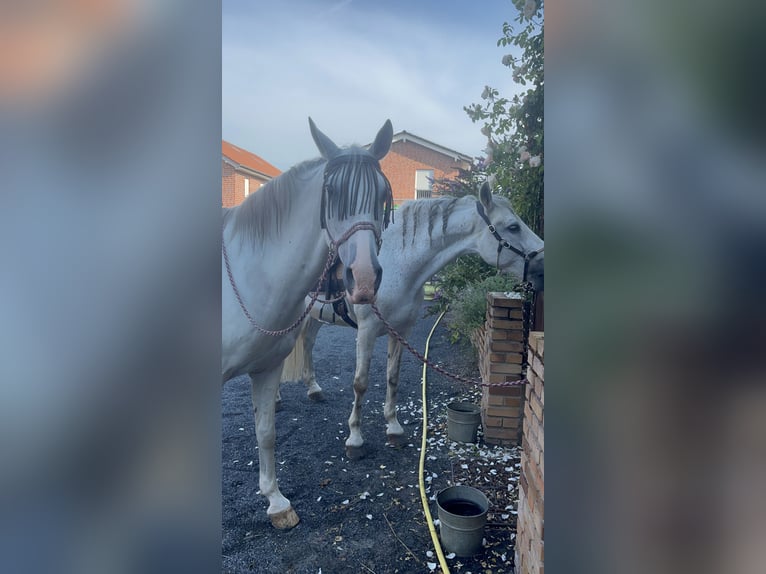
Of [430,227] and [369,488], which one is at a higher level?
[430,227]

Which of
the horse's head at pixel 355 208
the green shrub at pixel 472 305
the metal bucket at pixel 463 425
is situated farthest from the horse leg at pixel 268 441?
the green shrub at pixel 472 305

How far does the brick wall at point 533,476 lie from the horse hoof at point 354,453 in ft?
5.55

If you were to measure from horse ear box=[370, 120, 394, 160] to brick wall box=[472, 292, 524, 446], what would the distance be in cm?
207

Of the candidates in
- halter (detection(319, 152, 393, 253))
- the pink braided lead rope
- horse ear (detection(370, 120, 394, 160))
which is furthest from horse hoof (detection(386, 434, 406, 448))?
horse ear (detection(370, 120, 394, 160))

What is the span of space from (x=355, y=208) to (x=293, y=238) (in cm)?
41

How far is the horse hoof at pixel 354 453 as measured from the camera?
3562mm

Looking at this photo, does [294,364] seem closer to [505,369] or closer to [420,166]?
[505,369]

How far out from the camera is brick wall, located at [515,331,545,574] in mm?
1642

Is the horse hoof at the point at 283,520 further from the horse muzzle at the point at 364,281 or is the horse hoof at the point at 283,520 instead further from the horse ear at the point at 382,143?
the horse ear at the point at 382,143
